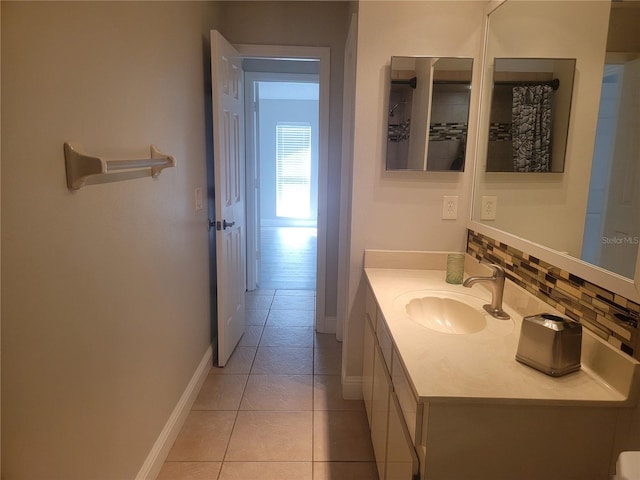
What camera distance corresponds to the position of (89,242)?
1258 mm

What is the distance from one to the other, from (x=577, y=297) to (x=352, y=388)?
4.94 ft

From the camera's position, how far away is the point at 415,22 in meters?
2.02

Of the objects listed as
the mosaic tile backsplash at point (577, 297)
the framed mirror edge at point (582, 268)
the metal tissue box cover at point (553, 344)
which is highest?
the framed mirror edge at point (582, 268)

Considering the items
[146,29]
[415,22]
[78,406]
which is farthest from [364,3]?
[78,406]

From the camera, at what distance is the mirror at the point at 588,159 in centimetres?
110

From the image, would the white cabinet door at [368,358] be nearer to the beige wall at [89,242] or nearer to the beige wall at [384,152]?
the beige wall at [384,152]

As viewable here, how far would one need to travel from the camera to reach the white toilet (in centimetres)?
58

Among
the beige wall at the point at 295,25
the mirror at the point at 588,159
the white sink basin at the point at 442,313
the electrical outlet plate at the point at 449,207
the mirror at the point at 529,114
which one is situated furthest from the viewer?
the beige wall at the point at 295,25

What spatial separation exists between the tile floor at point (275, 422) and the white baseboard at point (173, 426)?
0.04 metres

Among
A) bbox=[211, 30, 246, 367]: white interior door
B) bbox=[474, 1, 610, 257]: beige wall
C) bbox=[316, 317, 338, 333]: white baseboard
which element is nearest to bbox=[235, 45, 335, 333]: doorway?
bbox=[316, 317, 338, 333]: white baseboard

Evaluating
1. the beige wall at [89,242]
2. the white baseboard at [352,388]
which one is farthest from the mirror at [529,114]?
the beige wall at [89,242]

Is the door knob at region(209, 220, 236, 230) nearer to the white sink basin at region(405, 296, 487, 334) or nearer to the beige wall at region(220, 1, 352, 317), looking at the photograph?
the beige wall at region(220, 1, 352, 317)

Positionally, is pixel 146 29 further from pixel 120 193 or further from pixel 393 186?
pixel 393 186

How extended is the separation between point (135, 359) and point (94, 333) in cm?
35
